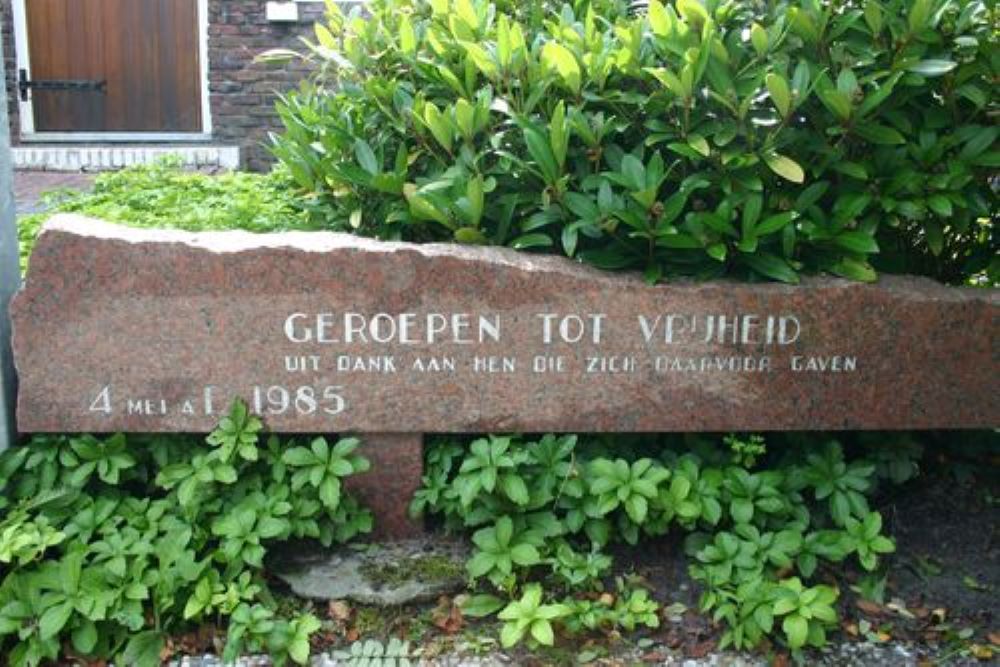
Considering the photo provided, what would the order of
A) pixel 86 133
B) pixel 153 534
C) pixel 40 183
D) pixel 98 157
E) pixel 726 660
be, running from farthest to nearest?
1. pixel 86 133
2. pixel 98 157
3. pixel 40 183
4. pixel 153 534
5. pixel 726 660

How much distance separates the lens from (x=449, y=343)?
11.1 feet

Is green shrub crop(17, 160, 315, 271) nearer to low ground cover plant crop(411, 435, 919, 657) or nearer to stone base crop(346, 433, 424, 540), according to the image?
stone base crop(346, 433, 424, 540)

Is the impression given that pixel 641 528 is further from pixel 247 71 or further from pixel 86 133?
pixel 86 133

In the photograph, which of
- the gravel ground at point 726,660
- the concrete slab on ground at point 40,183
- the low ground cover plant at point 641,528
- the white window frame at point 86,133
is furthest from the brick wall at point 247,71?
the gravel ground at point 726,660

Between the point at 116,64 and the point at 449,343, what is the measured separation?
25.8 feet

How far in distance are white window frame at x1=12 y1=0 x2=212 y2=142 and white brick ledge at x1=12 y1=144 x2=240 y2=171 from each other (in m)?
0.27

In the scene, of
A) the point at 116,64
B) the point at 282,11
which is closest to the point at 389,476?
the point at 282,11

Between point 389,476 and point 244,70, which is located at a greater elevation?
point 244,70

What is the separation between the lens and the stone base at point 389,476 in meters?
3.48

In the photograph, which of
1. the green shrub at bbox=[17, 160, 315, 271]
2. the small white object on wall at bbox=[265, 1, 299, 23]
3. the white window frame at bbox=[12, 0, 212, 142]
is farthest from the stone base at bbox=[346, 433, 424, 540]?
the white window frame at bbox=[12, 0, 212, 142]

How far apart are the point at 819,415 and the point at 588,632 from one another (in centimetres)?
92

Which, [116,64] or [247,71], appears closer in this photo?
[247,71]

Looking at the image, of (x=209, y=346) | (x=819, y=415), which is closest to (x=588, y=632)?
(x=819, y=415)

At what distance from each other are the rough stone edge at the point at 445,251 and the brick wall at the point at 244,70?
6.69 meters
